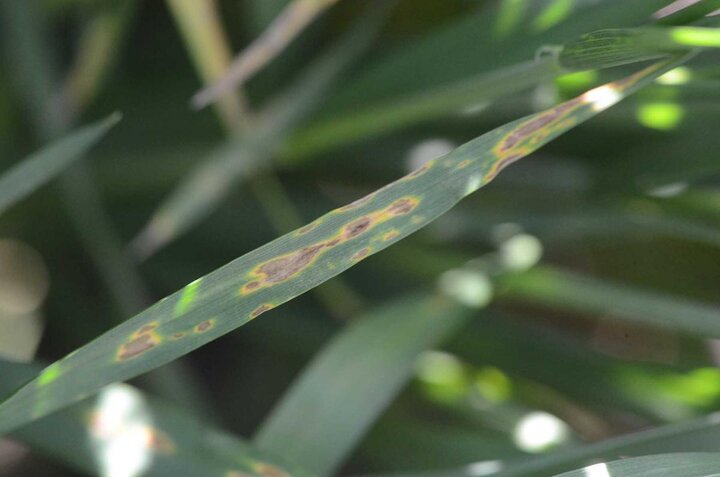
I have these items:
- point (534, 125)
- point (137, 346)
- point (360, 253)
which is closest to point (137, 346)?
point (137, 346)

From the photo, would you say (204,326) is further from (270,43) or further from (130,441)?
(270,43)

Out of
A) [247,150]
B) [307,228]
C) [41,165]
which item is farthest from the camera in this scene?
[247,150]

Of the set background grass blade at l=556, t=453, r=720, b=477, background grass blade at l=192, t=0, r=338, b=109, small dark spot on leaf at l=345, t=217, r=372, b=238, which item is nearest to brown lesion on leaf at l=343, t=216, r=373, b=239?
small dark spot on leaf at l=345, t=217, r=372, b=238

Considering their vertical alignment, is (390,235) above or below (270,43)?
below

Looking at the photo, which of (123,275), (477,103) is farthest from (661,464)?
(123,275)

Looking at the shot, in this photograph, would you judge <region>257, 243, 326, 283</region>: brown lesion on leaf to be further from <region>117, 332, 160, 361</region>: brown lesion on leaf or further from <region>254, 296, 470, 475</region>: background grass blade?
<region>254, 296, 470, 475</region>: background grass blade

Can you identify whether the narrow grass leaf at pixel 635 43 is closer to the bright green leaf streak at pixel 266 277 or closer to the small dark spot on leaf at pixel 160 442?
the bright green leaf streak at pixel 266 277

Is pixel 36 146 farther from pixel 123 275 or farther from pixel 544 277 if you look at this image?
pixel 544 277
